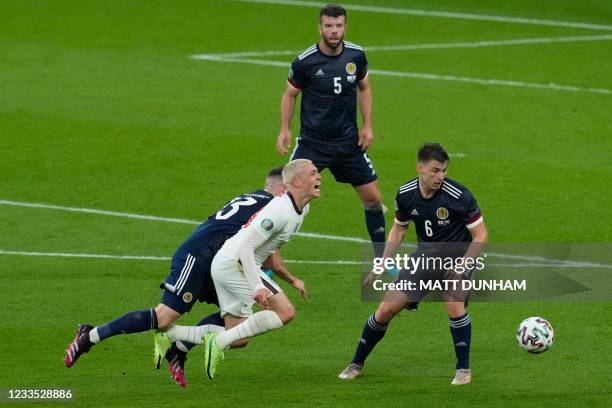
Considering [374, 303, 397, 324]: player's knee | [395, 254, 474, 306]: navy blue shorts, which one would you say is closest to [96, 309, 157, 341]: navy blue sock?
[374, 303, 397, 324]: player's knee

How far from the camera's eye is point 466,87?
24125 mm

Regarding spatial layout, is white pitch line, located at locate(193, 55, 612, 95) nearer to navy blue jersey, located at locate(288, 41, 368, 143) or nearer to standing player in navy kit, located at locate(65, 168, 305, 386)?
navy blue jersey, located at locate(288, 41, 368, 143)

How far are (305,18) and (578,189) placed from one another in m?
11.8

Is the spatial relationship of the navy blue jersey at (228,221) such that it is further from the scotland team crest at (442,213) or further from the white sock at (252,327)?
the scotland team crest at (442,213)

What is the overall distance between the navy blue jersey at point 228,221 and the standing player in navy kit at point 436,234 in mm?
1152

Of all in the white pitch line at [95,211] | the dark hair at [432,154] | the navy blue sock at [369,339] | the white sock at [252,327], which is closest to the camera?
the white sock at [252,327]

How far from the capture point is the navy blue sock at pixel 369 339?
1200 cm

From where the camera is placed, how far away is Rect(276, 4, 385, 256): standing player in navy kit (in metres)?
15.0

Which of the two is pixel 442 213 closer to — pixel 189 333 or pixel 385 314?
pixel 385 314

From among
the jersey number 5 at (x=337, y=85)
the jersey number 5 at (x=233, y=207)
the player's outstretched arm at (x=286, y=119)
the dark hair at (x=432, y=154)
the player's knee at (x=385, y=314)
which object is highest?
the jersey number 5 at (x=337, y=85)

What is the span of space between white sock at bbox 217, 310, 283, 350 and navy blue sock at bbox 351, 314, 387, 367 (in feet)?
2.73

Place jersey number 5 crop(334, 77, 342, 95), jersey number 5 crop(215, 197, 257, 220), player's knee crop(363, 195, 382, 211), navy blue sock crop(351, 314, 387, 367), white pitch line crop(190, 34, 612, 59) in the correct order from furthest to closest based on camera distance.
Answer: white pitch line crop(190, 34, 612, 59) → player's knee crop(363, 195, 382, 211) → jersey number 5 crop(334, 77, 342, 95) → jersey number 5 crop(215, 197, 257, 220) → navy blue sock crop(351, 314, 387, 367)

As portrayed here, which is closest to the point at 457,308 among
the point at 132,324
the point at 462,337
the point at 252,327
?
the point at 462,337

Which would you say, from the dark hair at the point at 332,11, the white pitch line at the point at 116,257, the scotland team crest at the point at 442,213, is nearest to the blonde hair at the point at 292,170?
the scotland team crest at the point at 442,213
